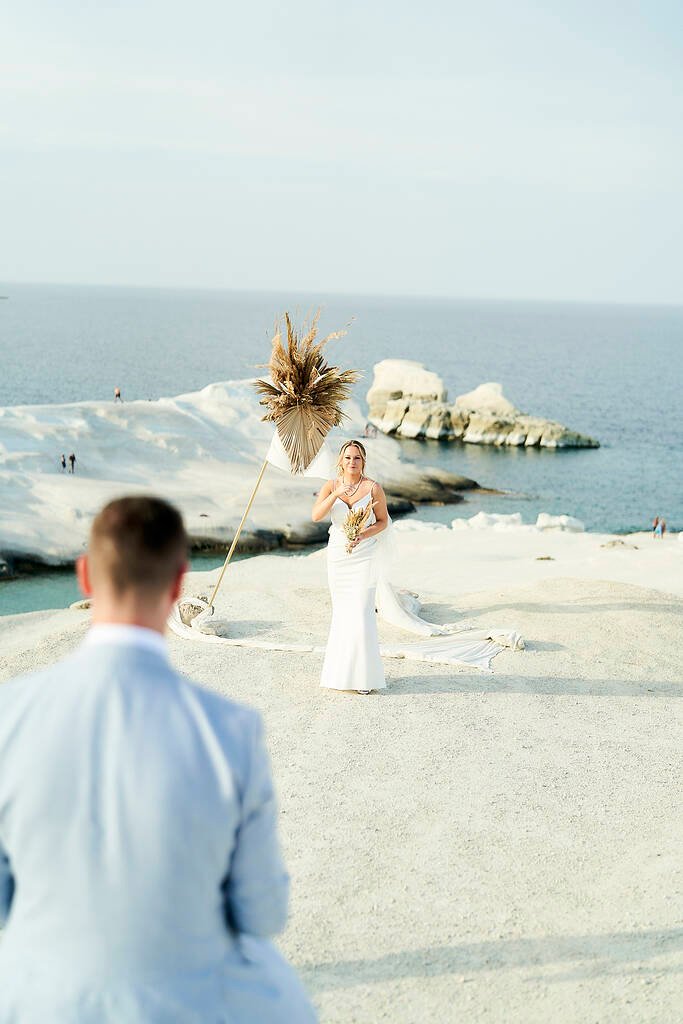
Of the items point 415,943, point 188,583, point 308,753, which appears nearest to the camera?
point 415,943

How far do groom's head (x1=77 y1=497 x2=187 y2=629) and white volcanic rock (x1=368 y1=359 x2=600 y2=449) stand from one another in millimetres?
68914

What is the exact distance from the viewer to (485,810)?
8500 mm

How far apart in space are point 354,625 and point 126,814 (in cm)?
861

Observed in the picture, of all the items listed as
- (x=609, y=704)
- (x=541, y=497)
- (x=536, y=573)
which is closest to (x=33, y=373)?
(x=541, y=497)

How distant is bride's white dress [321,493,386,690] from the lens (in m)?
11.1

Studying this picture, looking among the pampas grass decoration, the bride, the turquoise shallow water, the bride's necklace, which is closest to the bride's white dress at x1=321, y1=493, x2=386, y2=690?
the bride

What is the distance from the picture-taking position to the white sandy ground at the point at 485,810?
6129mm

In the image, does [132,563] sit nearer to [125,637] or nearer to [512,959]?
[125,637]

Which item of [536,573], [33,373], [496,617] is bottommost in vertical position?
[33,373]

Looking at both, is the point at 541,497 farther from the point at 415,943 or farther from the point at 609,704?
the point at 415,943

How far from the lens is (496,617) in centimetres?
1496

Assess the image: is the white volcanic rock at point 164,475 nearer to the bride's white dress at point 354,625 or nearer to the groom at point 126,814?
the bride's white dress at point 354,625

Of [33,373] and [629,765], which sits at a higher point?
[629,765]

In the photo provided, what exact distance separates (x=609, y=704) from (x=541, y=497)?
142 ft
